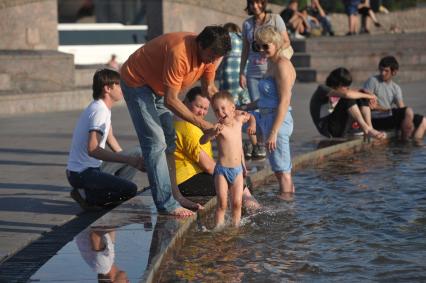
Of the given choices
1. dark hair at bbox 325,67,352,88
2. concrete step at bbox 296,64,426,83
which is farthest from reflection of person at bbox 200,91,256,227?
concrete step at bbox 296,64,426,83

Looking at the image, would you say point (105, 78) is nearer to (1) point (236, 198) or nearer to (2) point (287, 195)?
(1) point (236, 198)

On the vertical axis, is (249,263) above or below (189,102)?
below

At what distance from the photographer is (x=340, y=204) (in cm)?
933

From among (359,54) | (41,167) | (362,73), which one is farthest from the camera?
(359,54)

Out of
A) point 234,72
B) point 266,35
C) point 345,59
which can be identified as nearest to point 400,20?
point 345,59

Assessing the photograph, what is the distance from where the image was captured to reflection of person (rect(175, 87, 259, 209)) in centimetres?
868

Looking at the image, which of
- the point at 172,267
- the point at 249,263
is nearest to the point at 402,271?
the point at 249,263

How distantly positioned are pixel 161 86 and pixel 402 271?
227cm

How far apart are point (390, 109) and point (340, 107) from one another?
3.01 feet

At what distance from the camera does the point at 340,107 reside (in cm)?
1272

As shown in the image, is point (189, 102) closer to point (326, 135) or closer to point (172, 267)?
point (172, 267)

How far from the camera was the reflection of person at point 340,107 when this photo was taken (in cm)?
1245

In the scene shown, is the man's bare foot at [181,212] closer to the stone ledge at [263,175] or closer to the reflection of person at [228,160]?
the stone ledge at [263,175]

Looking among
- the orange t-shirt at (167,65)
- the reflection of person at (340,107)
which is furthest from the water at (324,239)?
the reflection of person at (340,107)
